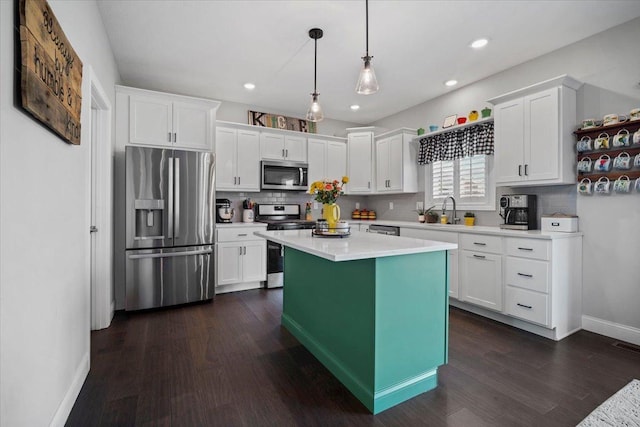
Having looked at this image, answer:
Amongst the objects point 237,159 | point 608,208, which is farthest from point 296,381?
point 237,159

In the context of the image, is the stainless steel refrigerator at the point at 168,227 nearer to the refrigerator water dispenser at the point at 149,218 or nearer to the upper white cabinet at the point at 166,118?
the refrigerator water dispenser at the point at 149,218

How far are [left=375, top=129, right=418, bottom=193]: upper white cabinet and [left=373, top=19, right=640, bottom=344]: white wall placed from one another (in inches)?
68.9

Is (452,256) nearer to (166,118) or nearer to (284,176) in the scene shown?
(284,176)

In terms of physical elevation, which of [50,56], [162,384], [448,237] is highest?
[50,56]

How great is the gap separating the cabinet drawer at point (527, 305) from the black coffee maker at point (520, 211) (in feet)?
2.14

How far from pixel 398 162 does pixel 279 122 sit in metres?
1.95

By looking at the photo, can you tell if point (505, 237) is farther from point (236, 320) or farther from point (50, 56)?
point (50, 56)

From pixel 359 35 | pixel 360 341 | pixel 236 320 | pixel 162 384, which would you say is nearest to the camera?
pixel 360 341

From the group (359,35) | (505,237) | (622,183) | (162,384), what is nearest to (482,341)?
(505,237)

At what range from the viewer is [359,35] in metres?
2.86

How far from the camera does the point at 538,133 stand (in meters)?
2.95

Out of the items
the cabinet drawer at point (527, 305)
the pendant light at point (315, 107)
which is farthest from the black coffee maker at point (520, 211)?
the pendant light at point (315, 107)

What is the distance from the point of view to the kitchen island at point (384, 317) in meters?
1.75

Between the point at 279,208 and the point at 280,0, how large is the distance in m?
2.99
